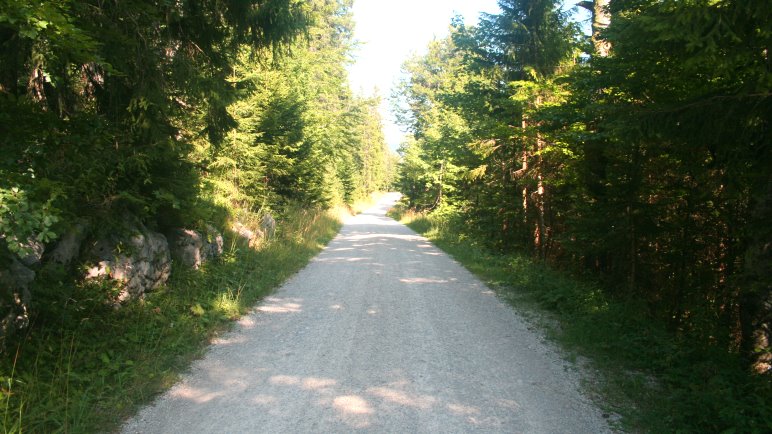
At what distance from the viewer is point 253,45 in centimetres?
638

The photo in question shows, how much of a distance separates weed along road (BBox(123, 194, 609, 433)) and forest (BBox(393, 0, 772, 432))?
1193 mm

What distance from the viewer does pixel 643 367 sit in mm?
4730

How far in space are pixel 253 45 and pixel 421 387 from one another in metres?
5.23

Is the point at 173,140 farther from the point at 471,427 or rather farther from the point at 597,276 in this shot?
the point at 597,276

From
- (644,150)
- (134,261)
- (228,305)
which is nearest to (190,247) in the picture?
(228,305)

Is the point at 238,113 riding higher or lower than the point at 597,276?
higher

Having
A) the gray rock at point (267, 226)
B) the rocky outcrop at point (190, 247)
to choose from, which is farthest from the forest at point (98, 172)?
the gray rock at point (267, 226)

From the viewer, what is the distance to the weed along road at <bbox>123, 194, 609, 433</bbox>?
3562 mm

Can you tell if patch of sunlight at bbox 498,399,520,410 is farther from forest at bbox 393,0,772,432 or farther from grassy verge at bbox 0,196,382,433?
grassy verge at bbox 0,196,382,433

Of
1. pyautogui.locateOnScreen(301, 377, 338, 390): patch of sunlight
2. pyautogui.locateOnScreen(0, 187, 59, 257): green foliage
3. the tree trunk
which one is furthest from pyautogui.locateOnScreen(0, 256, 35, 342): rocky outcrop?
the tree trunk

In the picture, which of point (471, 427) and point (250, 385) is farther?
point (250, 385)

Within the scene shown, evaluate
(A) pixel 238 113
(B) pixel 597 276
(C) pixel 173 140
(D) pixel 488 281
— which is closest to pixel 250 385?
(C) pixel 173 140

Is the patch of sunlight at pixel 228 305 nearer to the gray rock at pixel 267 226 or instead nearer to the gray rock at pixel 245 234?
the gray rock at pixel 245 234

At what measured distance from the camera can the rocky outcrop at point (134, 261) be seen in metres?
5.20
